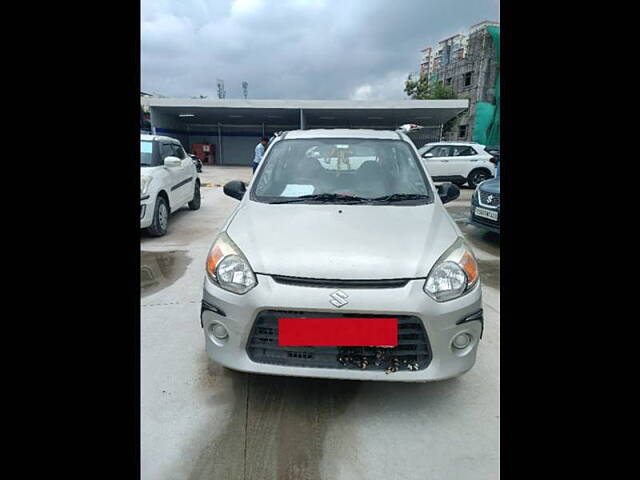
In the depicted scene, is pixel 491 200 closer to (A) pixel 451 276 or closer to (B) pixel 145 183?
(A) pixel 451 276

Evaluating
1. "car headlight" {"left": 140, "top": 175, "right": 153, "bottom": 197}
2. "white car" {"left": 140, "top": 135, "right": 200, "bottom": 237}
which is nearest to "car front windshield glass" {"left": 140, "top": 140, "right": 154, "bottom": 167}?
"white car" {"left": 140, "top": 135, "right": 200, "bottom": 237}

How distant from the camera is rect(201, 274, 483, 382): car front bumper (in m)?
1.69

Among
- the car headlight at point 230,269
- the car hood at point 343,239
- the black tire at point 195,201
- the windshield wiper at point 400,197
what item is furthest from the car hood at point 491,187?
the black tire at point 195,201

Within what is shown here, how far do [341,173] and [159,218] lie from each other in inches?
149

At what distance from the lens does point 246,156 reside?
2738 cm

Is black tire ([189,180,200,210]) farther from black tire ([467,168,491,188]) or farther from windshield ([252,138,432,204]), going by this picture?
black tire ([467,168,491,188])

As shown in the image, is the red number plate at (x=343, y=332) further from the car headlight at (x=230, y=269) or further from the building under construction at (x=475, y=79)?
the building under construction at (x=475, y=79)

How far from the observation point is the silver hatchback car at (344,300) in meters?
1.70

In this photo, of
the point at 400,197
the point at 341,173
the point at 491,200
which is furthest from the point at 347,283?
the point at 491,200
